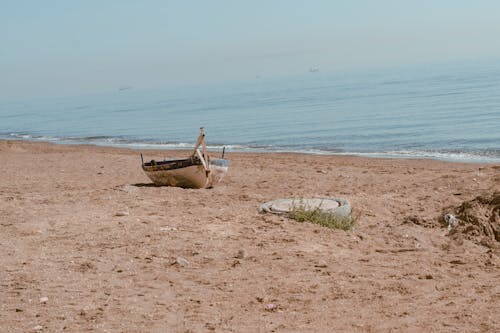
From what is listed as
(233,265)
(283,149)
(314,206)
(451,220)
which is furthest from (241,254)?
(283,149)

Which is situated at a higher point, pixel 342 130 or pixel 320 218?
pixel 320 218

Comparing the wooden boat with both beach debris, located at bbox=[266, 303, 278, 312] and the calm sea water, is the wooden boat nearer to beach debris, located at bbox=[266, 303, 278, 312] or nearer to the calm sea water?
beach debris, located at bbox=[266, 303, 278, 312]

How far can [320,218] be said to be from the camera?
32.4 ft

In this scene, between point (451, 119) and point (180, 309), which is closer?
point (180, 309)

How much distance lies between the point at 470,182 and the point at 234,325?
8.53m

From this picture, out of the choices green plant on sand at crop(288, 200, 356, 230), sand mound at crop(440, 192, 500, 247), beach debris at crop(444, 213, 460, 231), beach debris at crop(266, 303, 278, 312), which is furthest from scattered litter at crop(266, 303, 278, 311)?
beach debris at crop(444, 213, 460, 231)

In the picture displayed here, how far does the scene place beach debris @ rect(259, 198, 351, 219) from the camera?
10.1 metres

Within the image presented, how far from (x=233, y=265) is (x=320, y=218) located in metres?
2.43

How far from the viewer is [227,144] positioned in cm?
3031

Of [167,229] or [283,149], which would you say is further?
[283,149]


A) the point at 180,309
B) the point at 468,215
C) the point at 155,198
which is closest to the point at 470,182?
the point at 468,215

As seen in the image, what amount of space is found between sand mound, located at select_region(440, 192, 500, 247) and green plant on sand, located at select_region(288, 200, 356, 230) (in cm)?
153

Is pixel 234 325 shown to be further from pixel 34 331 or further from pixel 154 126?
pixel 154 126

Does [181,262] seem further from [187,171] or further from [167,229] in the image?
[187,171]
